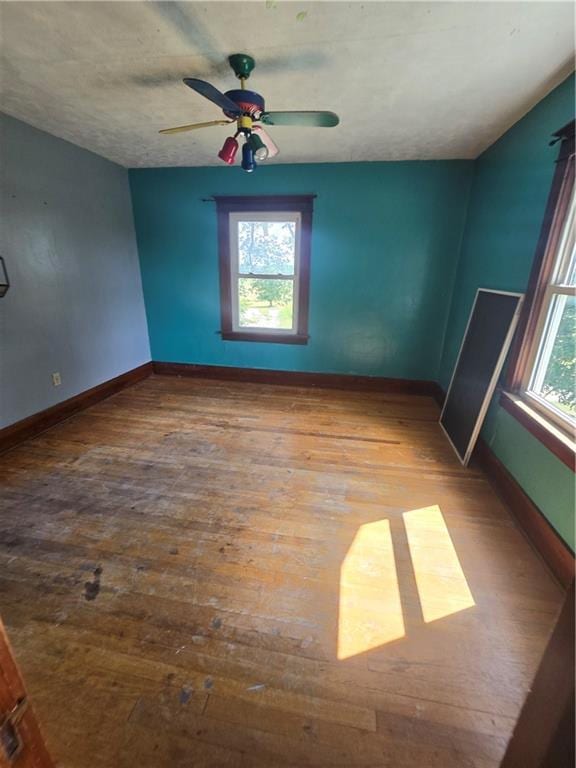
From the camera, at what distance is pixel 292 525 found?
188 centimetres

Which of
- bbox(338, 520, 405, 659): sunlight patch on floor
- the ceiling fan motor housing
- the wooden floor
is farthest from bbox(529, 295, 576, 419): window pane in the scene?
the ceiling fan motor housing

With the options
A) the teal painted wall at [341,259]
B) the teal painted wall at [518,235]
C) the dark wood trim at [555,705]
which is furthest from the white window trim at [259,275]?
the dark wood trim at [555,705]

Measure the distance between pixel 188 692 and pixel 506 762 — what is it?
38.3 inches

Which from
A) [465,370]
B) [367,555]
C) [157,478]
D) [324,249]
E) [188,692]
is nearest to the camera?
[188,692]

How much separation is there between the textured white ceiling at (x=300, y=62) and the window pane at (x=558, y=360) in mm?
1274

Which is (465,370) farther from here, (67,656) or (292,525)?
(67,656)

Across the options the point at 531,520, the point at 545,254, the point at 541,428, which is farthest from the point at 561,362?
the point at 531,520

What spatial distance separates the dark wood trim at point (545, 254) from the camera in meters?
1.79

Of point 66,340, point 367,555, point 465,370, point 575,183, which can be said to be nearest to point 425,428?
point 465,370

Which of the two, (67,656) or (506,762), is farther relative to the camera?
(67,656)

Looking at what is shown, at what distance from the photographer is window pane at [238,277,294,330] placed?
A: 3.80 metres

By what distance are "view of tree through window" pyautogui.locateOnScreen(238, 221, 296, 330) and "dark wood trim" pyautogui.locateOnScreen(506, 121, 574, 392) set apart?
2316 millimetres

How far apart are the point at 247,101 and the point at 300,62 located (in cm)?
33

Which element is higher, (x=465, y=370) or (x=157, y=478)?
(x=465, y=370)
